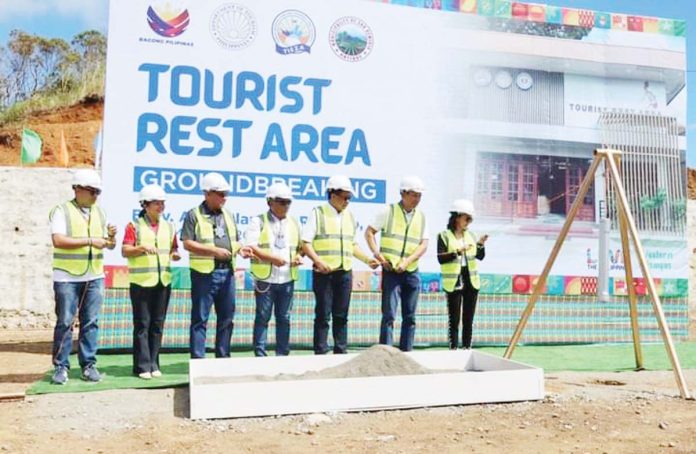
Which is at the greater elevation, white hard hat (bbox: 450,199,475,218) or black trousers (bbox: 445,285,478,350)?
white hard hat (bbox: 450,199,475,218)

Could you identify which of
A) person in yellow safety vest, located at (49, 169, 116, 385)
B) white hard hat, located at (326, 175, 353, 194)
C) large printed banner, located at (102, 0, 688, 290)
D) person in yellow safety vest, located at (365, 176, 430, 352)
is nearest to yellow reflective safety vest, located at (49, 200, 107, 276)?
person in yellow safety vest, located at (49, 169, 116, 385)

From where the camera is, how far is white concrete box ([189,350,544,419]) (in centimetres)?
381

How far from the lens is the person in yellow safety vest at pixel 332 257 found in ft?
17.4

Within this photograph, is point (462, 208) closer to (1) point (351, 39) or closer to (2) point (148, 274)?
(1) point (351, 39)

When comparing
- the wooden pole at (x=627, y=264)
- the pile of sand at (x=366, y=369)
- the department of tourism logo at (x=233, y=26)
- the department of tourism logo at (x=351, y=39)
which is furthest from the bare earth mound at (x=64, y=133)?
the wooden pole at (x=627, y=264)

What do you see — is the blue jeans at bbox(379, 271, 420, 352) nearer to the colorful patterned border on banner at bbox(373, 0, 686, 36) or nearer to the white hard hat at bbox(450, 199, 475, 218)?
the white hard hat at bbox(450, 199, 475, 218)

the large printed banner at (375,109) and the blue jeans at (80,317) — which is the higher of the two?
the large printed banner at (375,109)

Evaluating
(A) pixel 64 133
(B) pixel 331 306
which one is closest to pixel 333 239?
(B) pixel 331 306

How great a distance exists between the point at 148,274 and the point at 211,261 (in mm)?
446

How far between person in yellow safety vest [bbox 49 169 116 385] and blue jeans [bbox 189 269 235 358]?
0.66 metres

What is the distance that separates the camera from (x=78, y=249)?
4.64 m

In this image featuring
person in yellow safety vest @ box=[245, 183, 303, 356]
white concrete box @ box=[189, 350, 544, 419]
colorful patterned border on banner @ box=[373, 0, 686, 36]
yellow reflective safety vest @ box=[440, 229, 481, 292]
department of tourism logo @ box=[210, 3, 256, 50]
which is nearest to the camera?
white concrete box @ box=[189, 350, 544, 419]

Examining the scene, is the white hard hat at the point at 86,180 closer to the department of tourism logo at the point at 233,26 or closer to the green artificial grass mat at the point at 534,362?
the green artificial grass mat at the point at 534,362

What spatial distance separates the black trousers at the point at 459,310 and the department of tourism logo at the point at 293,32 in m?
2.75
